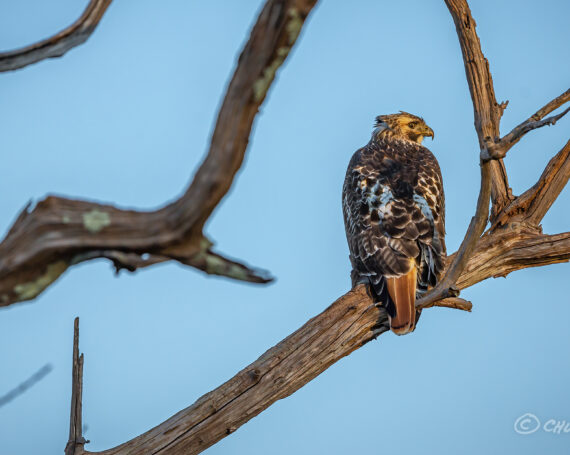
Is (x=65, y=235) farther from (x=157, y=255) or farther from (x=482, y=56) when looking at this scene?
(x=482, y=56)

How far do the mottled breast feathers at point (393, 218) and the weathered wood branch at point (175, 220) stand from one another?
410 cm

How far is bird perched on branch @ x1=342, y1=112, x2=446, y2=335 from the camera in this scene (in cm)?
711

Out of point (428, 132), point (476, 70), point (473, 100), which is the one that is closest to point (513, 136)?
point (473, 100)

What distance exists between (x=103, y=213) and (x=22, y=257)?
1.14ft

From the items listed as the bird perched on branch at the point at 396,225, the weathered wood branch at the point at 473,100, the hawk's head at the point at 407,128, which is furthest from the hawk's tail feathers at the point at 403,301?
the hawk's head at the point at 407,128

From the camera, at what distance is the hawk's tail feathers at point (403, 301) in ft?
22.3

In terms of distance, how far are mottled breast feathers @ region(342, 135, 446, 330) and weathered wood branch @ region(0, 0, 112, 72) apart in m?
4.20

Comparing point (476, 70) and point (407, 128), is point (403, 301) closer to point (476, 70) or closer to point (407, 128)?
point (476, 70)

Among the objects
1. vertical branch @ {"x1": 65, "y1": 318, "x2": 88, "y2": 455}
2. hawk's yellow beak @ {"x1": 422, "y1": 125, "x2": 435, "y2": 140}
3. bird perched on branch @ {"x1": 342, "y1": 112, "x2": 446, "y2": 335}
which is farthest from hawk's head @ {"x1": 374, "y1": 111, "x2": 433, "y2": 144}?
vertical branch @ {"x1": 65, "y1": 318, "x2": 88, "y2": 455}

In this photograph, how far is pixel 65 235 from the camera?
3000mm

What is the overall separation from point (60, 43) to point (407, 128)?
22.6ft

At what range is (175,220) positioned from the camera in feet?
9.83

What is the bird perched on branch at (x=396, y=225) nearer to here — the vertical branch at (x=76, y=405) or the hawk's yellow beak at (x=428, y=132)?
the hawk's yellow beak at (x=428, y=132)

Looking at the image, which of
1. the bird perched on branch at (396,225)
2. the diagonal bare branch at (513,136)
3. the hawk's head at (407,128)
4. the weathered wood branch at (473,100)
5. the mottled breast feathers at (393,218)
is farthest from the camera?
the hawk's head at (407,128)
